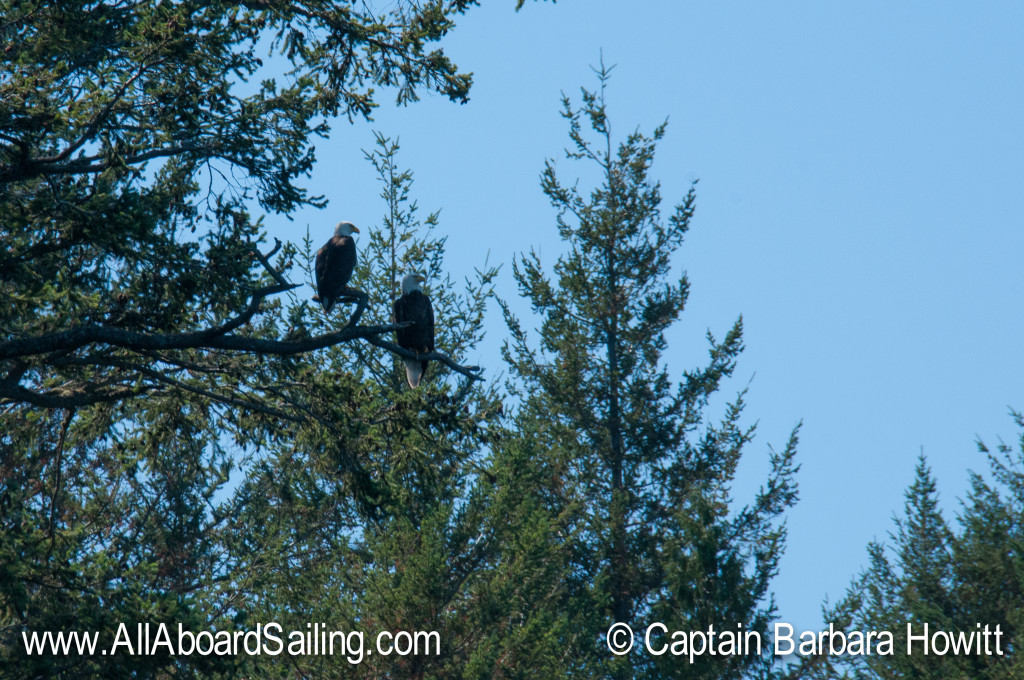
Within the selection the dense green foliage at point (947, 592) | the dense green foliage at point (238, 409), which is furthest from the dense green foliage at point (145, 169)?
the dense green foliage at point (947, 592)

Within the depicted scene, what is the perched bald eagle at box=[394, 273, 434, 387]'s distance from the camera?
1359 centimetres

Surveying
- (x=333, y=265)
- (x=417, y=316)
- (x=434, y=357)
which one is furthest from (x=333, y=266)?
(x=434, y=357)

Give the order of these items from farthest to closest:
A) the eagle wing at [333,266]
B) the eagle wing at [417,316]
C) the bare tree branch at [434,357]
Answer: the eagle wing at [417,316] → the eagle wing at [333,266] → the bare tree branch at [434,357]

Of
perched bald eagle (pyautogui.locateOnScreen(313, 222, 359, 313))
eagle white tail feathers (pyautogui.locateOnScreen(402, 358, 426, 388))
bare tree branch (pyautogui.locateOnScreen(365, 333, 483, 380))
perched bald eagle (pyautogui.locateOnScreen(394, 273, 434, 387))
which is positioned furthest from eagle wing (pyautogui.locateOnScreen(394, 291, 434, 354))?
bare tree branch (pyautogui.locateOnScreen(365, 333, 483, 380))

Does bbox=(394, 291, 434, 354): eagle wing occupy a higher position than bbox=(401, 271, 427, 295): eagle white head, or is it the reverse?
bbox=(401, 271, 427, 295): eagle white head

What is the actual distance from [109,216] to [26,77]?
1764 mm

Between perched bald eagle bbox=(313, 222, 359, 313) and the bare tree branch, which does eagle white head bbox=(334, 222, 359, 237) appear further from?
the bare tree branch

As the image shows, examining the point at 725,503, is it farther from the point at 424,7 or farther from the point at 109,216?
the point at 109,216

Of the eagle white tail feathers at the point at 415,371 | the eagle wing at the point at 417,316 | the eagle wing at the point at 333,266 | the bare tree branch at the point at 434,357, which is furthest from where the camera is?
the eagle white tail feathers at the point at 415,371

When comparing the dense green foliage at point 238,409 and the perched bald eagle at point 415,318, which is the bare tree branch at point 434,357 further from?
the perched bald eagle at point 415,318

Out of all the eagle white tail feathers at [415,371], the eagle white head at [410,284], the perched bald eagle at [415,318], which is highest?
the eagle white head at [410,284]

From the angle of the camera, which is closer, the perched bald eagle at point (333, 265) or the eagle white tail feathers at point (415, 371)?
the perched bald eagle at point (333, 265)

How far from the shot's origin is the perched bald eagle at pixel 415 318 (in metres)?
13.6

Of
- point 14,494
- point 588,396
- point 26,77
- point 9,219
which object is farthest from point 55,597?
point 588,396
